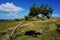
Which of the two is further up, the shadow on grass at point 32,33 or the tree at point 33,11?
the tree at point 33,11

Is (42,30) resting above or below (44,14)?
below

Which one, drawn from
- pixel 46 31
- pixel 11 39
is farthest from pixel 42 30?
pixel 11 39

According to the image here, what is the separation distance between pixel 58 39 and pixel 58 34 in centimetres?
379

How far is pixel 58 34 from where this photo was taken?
4788 cm

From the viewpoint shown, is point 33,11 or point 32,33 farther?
point 32,33

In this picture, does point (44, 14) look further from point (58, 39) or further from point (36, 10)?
point (58, 39)

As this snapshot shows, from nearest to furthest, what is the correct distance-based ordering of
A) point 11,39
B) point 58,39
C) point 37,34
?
point 11,39, point 58,39, point 37,34

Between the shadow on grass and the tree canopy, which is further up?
the tree canopy

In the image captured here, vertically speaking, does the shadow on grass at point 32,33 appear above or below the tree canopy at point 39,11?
below

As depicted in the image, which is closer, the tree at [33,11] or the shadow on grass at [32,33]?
the tree at [33,11]

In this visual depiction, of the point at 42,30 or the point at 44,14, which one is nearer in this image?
Result: the point at 44,14

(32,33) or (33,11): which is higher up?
(33,11)

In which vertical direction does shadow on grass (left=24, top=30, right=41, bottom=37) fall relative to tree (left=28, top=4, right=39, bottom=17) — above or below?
below

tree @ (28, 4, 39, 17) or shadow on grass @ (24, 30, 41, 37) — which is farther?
shadow on grass @ (24, 30, 41, 37)
